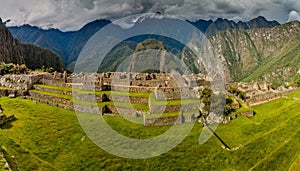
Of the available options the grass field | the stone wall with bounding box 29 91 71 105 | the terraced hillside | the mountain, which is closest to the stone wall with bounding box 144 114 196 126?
the terraced hillside

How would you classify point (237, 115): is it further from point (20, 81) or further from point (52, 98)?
point (20, 81)

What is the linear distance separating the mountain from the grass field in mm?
116311

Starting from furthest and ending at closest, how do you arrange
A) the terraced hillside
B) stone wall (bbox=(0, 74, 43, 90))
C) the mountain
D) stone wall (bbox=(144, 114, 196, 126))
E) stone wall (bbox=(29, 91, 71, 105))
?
the mountain < stone wall (bbox=(0, 74, 43, 90)) < stone wall (bbox=(29, 91, 71, 105)) < the terraced hillside < stone wall (bbox=(144, 114, 196, 126))

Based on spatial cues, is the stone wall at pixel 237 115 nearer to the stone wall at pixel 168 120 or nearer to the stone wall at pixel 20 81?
the stone wall at pixel 168 120

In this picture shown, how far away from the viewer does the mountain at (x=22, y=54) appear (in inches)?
5876

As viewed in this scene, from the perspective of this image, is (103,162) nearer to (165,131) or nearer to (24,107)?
(165,131)

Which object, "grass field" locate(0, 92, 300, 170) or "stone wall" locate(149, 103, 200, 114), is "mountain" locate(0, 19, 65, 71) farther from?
"stone wall" locate(149, 103, 200, 114)

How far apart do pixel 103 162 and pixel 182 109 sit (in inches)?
506

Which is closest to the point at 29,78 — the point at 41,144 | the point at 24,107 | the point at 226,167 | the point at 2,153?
the point at 24,107

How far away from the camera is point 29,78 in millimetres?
46719

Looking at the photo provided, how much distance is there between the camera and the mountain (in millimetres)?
149250

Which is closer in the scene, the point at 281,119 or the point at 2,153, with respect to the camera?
the point at 2,153

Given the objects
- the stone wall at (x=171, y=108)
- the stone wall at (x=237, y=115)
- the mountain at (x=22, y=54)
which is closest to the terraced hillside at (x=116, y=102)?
the stone wall at (x=171, y=108)

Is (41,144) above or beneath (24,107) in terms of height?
beneath
